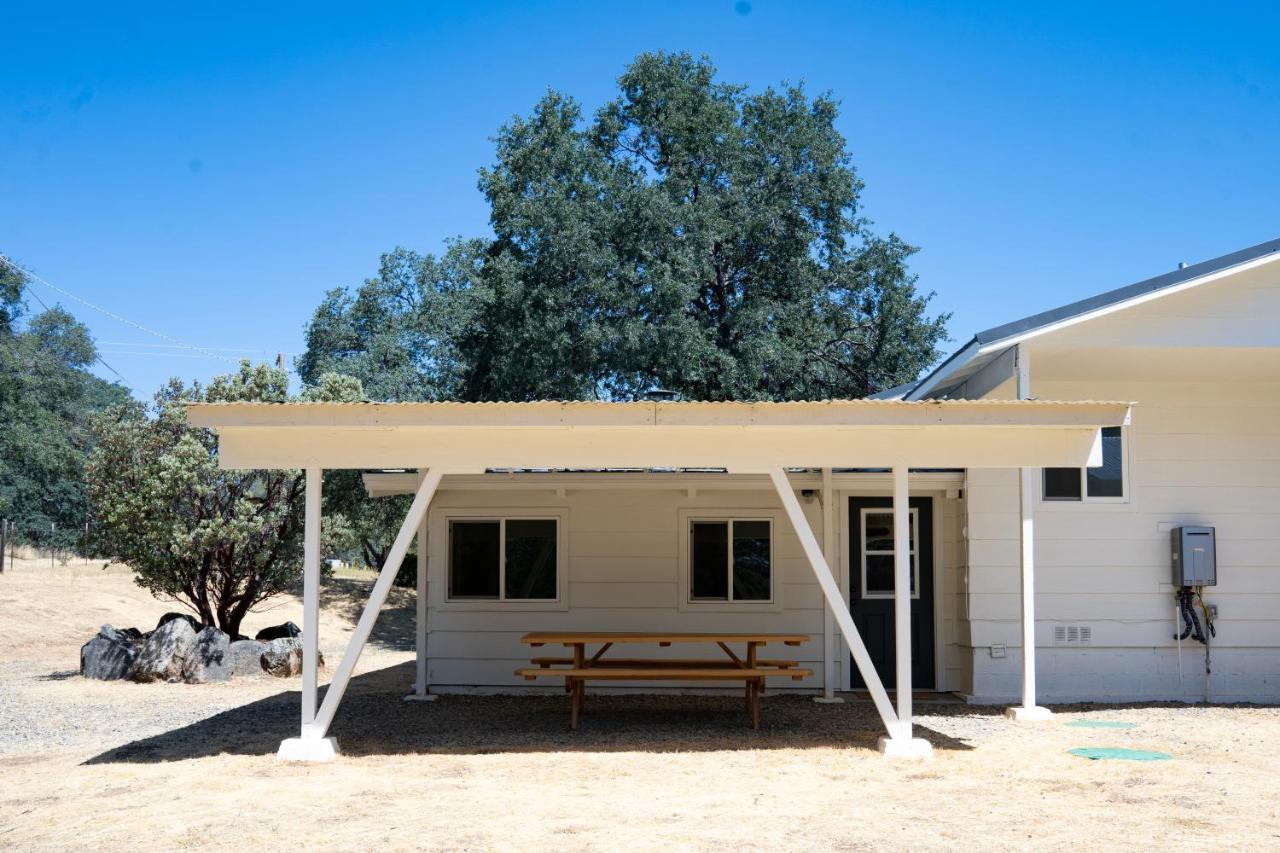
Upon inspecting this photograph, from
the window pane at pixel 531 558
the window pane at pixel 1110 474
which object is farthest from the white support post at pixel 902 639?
the window pane at pixel 531 558

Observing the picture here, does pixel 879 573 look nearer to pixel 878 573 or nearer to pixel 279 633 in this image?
pixel 878 573

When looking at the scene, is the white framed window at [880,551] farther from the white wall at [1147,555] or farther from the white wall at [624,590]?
the white wall at [1147,555]

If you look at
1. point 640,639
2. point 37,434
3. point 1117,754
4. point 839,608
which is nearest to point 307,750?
point 640,639

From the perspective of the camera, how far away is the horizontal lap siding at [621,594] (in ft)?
39.9

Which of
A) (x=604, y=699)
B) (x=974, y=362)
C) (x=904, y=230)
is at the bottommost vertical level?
(x=604, y=699)

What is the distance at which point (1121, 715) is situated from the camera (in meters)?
10.4

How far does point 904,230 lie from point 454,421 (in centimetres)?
1584

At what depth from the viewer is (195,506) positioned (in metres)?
14.8

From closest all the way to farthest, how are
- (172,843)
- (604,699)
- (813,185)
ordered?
1. (172,843)
2. (604,699)
3. (813,185)

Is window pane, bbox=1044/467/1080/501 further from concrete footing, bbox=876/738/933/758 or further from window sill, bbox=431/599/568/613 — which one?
window sill, bbox=431/599/568/613

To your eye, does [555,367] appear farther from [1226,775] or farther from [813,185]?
[1226,775]

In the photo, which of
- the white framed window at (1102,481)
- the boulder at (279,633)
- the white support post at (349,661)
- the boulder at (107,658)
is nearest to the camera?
the white support post at (349,661)

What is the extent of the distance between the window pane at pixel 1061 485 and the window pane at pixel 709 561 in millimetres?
3314

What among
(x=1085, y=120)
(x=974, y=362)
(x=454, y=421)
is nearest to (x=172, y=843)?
(x=454, y=421)
